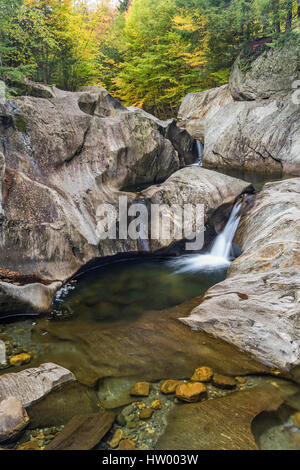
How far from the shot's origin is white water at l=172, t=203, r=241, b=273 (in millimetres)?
7492

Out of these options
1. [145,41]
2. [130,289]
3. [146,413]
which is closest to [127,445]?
[146,413]

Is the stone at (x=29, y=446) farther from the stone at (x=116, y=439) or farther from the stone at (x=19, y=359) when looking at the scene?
the stone at (x=19, y=359)

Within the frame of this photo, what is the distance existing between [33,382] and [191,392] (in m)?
1.84

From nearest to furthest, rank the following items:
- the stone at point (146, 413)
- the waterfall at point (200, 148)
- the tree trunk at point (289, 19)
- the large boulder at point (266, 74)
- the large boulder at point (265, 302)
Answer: the stone at point (146, 413) < the large boulder at point (265, 302) < the tree trunk at point (289, 19) < the large boulder at point (266, 74) < the waterfall at point (200, 148)

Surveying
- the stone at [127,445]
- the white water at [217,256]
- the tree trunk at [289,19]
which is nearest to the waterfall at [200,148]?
the tree trunk at [289,19]

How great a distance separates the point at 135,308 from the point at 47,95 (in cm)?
684

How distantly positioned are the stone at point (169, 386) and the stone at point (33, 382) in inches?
44.3

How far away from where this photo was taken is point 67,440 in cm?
270

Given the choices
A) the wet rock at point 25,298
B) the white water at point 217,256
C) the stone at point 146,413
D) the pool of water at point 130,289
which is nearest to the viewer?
the stone at point 146,413

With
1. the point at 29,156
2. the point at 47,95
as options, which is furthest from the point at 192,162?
the point at 29,156

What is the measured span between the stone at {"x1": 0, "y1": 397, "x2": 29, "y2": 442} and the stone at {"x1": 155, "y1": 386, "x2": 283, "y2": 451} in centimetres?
135

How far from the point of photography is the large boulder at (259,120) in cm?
1224

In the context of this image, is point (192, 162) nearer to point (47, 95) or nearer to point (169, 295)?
point (47, 95)

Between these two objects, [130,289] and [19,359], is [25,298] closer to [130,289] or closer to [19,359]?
[19,359]
